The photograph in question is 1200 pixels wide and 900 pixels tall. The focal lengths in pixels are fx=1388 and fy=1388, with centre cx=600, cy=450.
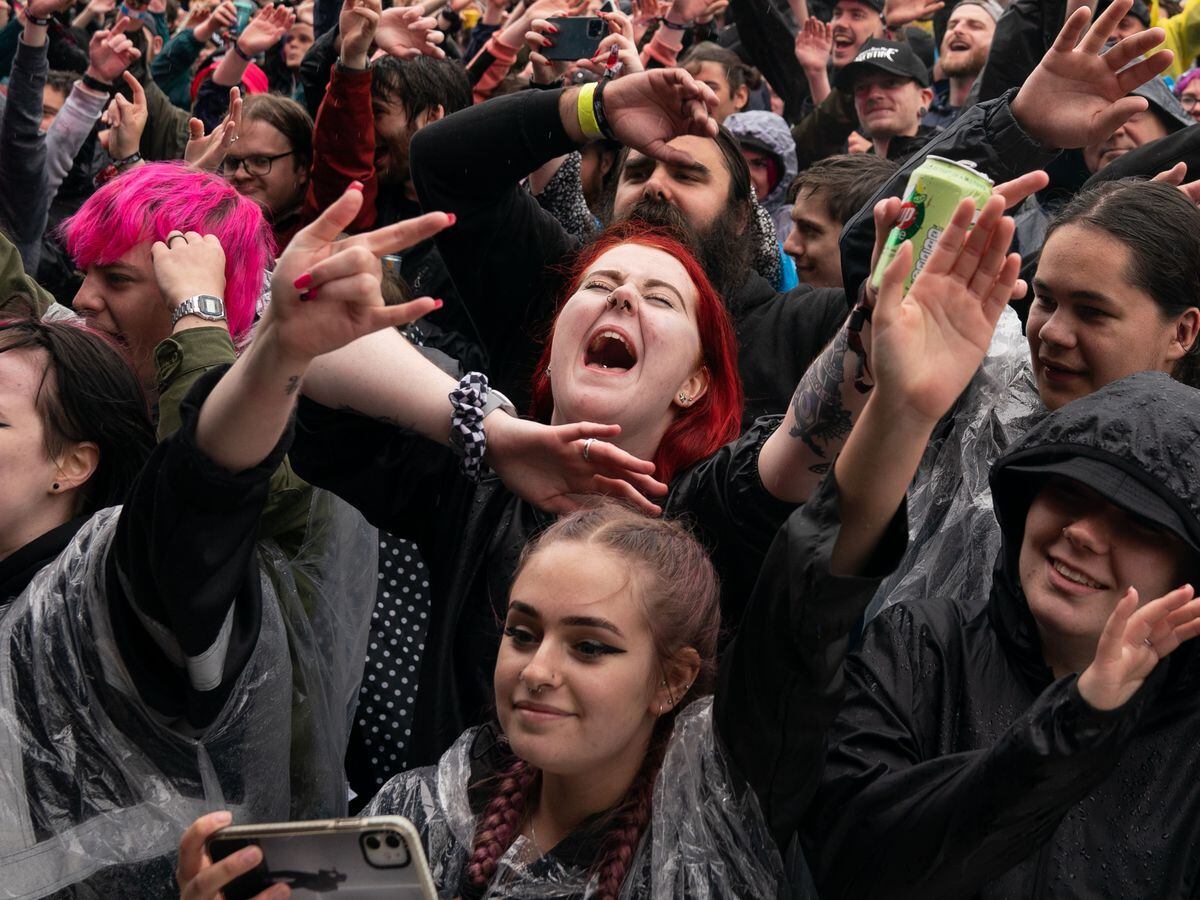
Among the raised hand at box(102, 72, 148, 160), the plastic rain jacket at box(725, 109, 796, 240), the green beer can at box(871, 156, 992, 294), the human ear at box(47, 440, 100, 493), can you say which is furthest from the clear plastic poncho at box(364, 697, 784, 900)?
the plastic rain jacket at box(725, 109, 796, 240)

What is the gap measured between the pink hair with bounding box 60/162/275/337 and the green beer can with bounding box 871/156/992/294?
1.52 meters

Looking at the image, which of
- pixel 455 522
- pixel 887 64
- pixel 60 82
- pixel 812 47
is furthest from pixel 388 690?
pixel 812 47

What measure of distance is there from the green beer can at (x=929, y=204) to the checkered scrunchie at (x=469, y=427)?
0.71 metres

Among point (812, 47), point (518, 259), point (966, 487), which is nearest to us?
point (966, 487)

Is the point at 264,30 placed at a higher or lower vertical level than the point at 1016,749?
lower

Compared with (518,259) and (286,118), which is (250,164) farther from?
(518,259)

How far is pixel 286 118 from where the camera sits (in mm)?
4301

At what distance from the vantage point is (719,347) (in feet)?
8.48

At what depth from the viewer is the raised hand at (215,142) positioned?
381cm

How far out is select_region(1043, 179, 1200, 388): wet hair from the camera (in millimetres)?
2498

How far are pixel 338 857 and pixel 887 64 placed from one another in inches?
173

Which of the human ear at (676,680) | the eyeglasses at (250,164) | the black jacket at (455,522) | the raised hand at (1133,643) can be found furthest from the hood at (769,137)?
the raised hand at (1133,643)

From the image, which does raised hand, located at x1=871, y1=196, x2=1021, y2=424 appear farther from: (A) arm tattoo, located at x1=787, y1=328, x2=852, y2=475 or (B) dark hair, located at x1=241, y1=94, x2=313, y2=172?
(B) dark hair, located at x1=241, y1=94, x2=313, y2=172

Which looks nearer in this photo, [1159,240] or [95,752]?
[95,752]
